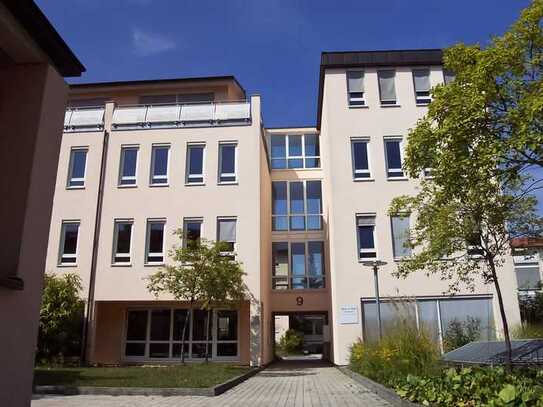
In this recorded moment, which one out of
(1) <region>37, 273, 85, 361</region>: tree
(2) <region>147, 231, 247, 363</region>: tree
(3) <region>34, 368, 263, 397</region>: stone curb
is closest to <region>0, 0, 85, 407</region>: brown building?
(3) <region>34, 368, 263, 397</region>: stone curb

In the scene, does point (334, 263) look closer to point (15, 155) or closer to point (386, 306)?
point (386, 306)

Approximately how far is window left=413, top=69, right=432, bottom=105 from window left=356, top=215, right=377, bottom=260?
5.91 m

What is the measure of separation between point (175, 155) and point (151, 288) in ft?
21.0

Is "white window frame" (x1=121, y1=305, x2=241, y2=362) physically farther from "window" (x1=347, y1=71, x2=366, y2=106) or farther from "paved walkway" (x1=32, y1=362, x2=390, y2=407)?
"window" (x1=347, y1=71, x2=366, y2=106)

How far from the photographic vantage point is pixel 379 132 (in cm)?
2242

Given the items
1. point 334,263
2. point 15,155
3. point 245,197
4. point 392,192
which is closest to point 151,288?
point 245,197

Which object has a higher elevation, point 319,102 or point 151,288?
point 319,102

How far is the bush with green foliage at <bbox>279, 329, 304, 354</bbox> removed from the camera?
37.7 m

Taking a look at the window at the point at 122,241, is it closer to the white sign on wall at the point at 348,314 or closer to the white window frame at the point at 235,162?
the white window frame at the point at 235,162

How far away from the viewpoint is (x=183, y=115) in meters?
24.0

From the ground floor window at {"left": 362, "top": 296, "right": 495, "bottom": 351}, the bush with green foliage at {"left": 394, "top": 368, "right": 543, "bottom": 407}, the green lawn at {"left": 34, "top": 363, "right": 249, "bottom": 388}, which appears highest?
the ground floor window at {"left": 362, "top": 296, "right": 495, "bottom": 351}

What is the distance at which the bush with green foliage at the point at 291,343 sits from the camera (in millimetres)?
37656

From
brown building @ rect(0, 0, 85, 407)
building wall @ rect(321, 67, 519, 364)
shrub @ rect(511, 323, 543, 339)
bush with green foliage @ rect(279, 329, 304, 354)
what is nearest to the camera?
brown building @ rect(0, 0, 85, 407)

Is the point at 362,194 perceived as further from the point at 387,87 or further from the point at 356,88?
the point at 387,87
